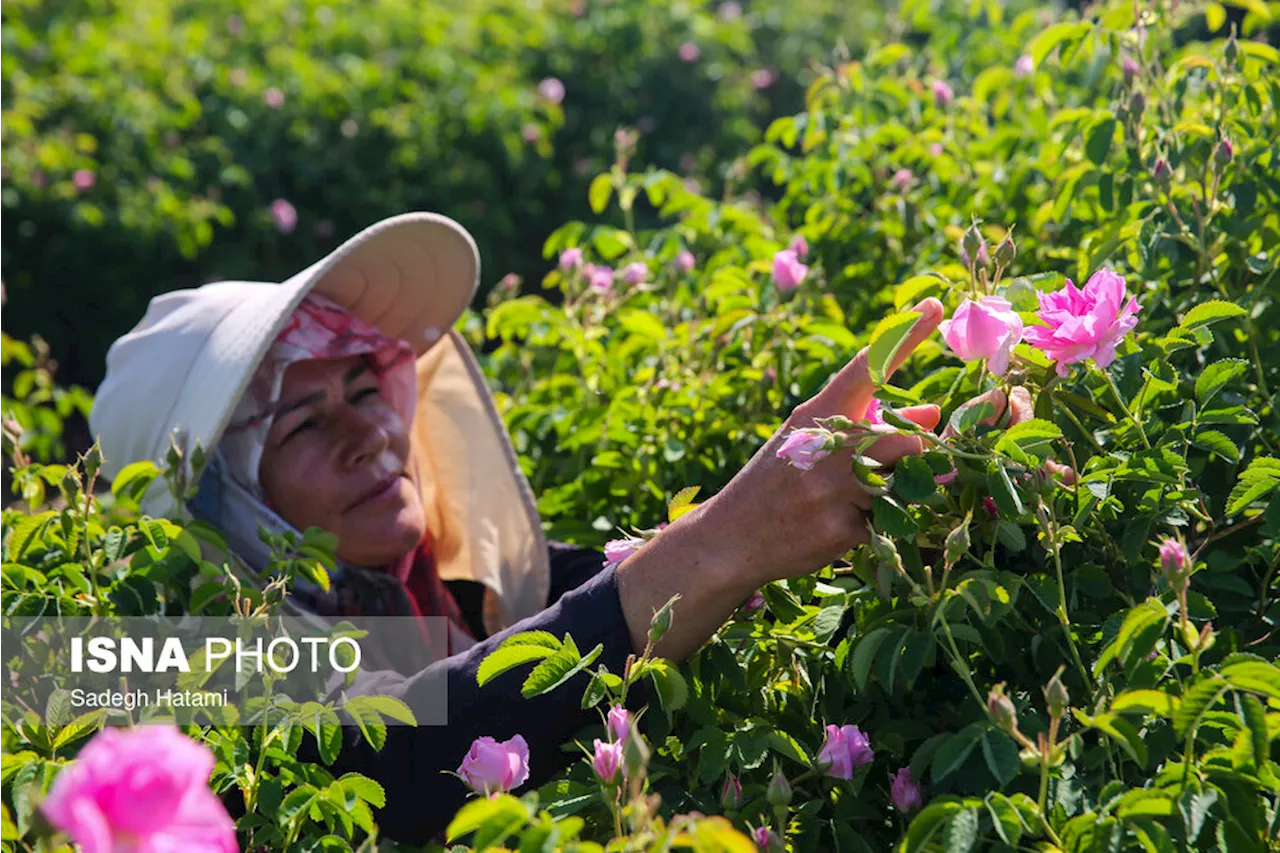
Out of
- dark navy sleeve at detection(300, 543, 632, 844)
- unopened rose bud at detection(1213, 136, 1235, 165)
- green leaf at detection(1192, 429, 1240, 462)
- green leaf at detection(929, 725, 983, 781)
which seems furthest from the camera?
unopened rose bud at detection(1213, 136, 1235, 165)

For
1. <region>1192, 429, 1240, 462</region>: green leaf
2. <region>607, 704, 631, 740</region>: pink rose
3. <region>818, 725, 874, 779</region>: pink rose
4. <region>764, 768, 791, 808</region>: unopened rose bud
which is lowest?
<region>818, 725, 874, 779</region>: pink rose

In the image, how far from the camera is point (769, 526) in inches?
57.0

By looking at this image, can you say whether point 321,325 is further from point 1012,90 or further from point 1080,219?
point 1012,90

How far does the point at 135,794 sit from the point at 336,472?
→ 1.49 meters

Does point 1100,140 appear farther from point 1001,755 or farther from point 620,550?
point 1001,755

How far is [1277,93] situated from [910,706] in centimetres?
104

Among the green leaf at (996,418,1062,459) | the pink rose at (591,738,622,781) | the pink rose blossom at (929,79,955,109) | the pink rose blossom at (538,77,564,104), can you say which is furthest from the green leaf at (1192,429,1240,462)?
the pink rose blossom at (538,77,564,104)

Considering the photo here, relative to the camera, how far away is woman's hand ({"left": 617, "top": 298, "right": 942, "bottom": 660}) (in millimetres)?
1397

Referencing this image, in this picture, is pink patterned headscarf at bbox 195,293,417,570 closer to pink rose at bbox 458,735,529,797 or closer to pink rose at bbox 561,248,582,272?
pink rose at bbox 561,248,582,272

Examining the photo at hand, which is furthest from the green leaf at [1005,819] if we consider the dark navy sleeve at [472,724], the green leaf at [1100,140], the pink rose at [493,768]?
the green leaf at [1100,140]

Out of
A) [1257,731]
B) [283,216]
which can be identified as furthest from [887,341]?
[283,216]

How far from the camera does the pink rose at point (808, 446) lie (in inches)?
50.1

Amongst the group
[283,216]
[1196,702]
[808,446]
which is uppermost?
[808,446]

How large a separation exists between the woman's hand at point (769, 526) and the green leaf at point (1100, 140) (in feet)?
2.30
